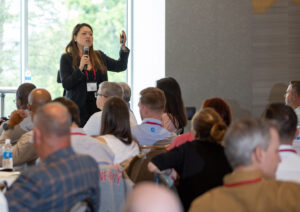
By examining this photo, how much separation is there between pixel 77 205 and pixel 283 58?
5868 mm

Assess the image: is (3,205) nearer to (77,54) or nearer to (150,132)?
(150,132)

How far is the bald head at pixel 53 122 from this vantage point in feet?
7.93

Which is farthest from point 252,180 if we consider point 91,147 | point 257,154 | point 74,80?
point 74,80

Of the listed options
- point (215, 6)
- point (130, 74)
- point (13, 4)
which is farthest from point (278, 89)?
point (13, 4)

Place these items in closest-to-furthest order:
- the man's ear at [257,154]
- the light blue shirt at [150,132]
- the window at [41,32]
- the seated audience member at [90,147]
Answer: the man's ear at [257,154] → the seated audience member at [90,147] → the light blue shirt at [150,132] → the window at [41,32]

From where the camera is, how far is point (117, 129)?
11.6 ft

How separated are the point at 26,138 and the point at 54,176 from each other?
1473 mm

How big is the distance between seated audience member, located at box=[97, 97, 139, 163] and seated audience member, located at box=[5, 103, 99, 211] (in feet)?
3.20

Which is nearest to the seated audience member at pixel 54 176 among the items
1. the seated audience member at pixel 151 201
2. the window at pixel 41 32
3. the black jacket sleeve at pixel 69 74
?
the seated audience member at pixel 151 201

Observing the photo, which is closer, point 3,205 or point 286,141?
point 3,205

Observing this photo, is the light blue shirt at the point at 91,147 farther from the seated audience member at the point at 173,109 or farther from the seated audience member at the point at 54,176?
the seated audience member at the point at 173,109

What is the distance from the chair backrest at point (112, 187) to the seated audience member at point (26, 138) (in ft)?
2.44

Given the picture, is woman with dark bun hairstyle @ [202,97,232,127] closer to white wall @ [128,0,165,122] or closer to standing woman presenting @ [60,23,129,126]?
standing woman presenting @ [60,23,129,126]

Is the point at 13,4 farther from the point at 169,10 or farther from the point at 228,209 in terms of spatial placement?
the point at 228,209
